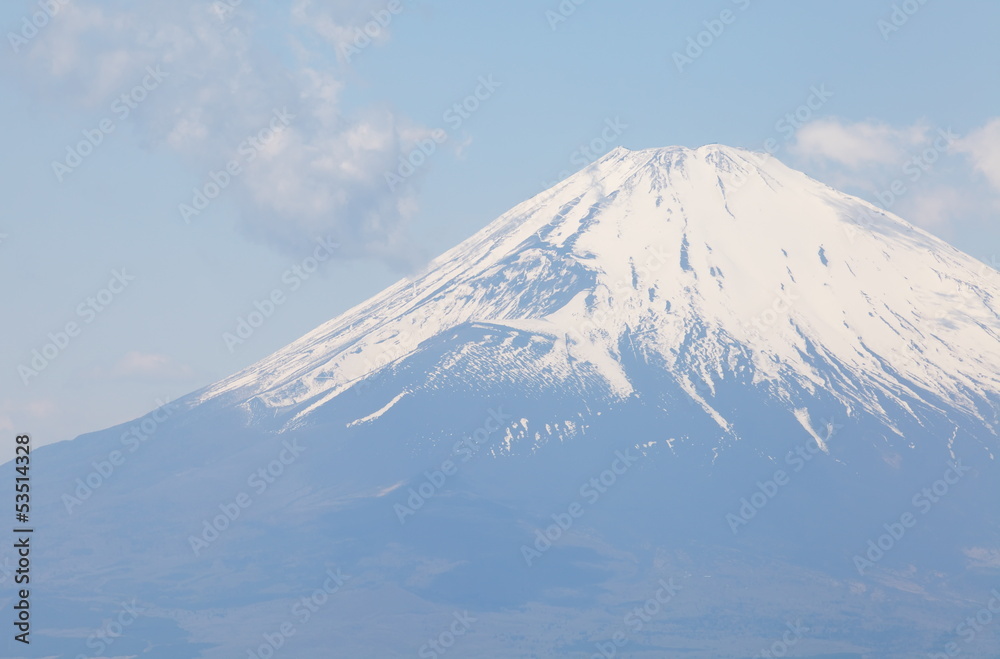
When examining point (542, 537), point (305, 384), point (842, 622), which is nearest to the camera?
point (842, 622)

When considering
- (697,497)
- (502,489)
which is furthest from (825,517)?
(502,489)

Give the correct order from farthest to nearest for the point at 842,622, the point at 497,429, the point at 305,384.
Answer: the point at 305,384
the point at 497,429
the point at 842,622

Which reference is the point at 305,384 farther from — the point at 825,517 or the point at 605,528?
the point at 825,517

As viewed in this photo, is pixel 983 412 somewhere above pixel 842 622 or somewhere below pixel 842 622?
above

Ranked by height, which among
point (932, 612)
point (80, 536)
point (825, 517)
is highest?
point (80, 536)

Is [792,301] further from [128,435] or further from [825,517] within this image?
[128,435]

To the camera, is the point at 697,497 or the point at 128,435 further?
the point at 128,435

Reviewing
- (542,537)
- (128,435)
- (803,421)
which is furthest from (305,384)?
(803,421)
